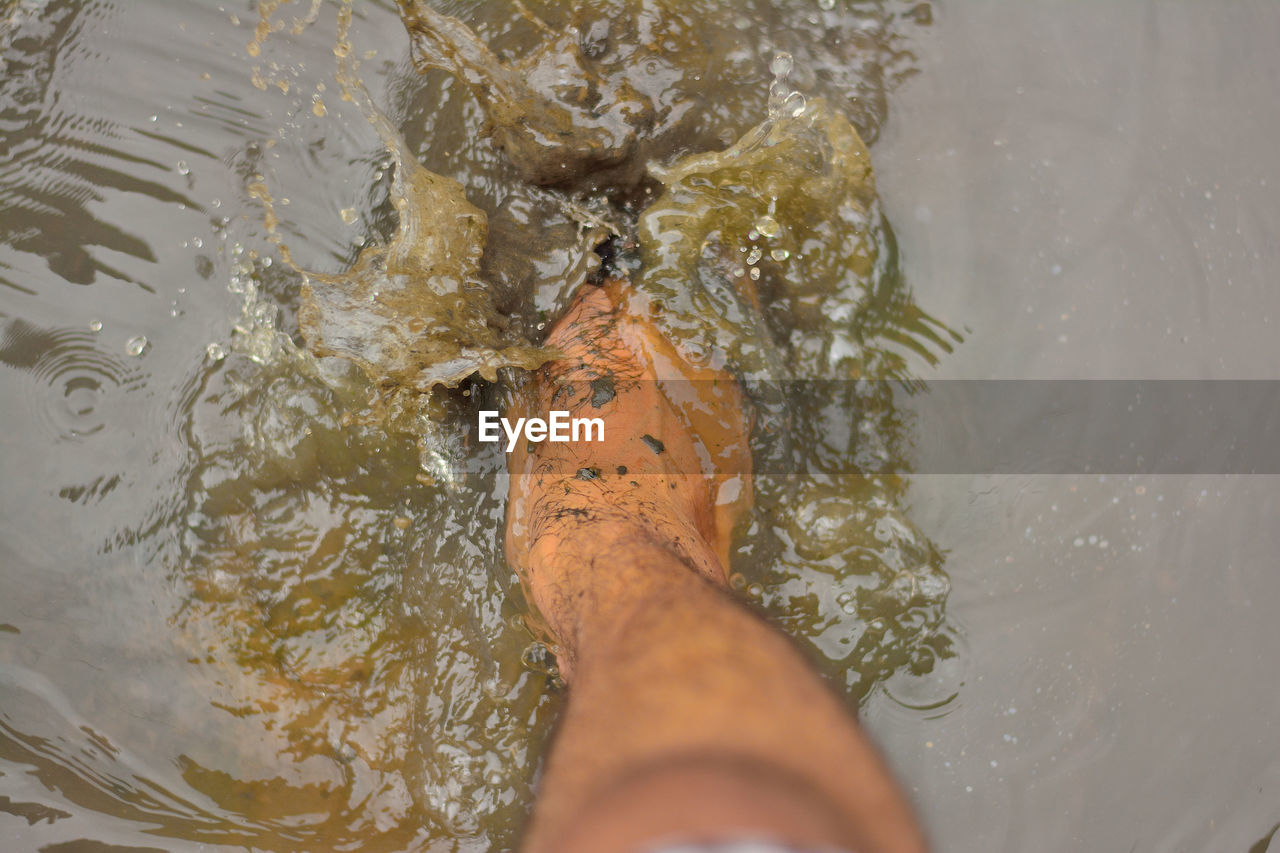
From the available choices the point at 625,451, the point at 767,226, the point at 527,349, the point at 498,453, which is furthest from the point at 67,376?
the point at 767,226

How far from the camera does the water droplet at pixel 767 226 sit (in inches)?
85.8

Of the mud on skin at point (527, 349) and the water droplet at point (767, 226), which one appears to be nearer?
the mud on skin at point (527, 349)

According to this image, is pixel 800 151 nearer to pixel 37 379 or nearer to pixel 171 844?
pixel 37 379

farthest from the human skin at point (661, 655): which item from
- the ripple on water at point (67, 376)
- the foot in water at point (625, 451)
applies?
the ripple on water at point (67, 376)

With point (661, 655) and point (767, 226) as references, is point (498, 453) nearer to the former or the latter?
point (767, 226)

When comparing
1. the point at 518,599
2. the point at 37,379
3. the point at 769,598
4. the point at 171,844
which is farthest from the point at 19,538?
the point at 769,598

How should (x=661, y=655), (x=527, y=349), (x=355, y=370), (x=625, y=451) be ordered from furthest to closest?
(x=355, y=370)
(x=527, y=349)
(x=625, y=451)
(x=661, y=655)

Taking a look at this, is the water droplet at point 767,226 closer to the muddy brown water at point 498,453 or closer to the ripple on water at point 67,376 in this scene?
the muddy brown water at point 498,453

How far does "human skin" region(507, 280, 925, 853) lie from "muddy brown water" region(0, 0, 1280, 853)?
0.90 feet

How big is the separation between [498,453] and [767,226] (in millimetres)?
1012

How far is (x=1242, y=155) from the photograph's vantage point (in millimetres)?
2324

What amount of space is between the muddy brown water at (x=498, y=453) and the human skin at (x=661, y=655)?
0.90 ft

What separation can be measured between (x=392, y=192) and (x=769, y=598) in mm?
1544

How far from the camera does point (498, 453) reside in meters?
2.17
